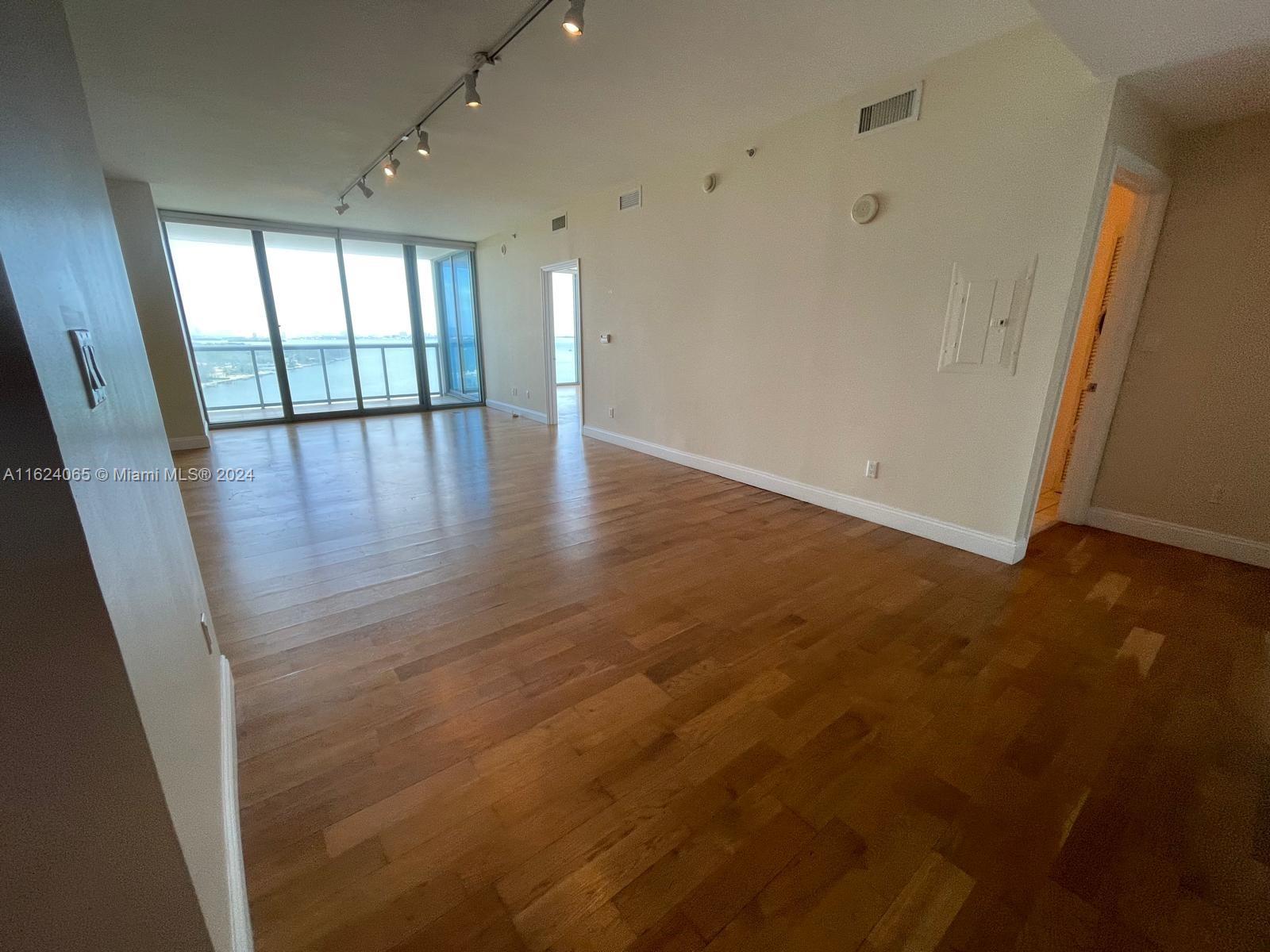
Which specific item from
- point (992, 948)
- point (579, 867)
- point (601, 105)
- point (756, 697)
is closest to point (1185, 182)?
point (601, 105)

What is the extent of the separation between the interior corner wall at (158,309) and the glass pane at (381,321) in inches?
85.5

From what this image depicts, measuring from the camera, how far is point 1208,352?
2816mm

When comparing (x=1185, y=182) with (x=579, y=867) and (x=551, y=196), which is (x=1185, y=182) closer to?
(x=579, y=867)

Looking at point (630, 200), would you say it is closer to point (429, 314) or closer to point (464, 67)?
point (464, 67)

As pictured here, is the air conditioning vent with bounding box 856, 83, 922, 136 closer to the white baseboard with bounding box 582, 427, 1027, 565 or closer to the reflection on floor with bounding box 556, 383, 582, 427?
the white baseboard with bounding box 582, 427, 1027, 565

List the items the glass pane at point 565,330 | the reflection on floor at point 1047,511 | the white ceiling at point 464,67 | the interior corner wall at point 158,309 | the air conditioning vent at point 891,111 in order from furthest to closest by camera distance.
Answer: the glass pane at point 565,330 < the interior corner wall at point 158,309 < the reflection on floor at point 1047,511 < the air conditioning vent at point 891,111 < the white ceiling at point 464,67

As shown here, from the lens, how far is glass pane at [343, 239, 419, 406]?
712cm

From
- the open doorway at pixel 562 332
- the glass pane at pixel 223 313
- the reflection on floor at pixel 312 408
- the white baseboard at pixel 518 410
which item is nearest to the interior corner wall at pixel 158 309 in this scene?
the glass pane at pixel 223 313

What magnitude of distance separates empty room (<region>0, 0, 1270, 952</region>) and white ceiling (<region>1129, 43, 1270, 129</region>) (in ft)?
0.10

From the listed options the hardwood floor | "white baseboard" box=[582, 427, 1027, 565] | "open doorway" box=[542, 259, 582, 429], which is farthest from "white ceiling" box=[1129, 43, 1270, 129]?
"open doorway" box=[542, 259, 582, 429]

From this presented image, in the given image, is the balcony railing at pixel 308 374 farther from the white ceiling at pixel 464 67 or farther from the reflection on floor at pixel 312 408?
the white ceiling at pixel 464 67

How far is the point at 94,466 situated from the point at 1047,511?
4857 millimetres

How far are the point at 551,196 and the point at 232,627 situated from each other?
4.91m

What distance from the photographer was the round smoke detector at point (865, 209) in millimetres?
2955
